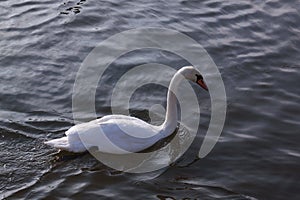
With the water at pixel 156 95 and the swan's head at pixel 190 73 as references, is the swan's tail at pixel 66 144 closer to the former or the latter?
the water at pixel 156 95

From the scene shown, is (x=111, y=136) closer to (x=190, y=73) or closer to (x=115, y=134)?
(x=115, y=134)

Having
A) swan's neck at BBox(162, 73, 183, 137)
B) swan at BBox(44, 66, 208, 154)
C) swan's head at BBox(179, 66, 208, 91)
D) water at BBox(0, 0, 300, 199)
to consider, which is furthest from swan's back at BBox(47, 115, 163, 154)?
swan's head at BBox(179, 66, 208, 91)

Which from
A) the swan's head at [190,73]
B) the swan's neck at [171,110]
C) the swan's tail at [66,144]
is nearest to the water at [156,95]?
the swan's tail at [66,144]

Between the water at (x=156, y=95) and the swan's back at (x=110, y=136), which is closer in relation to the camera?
the water at (x=156, y=95)

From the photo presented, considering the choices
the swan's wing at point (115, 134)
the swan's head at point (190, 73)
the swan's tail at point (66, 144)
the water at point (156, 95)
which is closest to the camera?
the water at point (156, 95)

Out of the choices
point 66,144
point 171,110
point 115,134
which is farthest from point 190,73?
point 66,144

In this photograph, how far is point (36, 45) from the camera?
13.4 meters

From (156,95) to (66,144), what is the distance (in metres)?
2.65

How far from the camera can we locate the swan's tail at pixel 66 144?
9578 millimetres

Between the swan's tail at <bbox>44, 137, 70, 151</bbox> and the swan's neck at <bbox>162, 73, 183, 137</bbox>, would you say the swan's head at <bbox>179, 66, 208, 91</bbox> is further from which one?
the swan's tail at <bbox>44, 137, 70, 151</bbox>

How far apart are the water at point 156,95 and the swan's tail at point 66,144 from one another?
24 cm

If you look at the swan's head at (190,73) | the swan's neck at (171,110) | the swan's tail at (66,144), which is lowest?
the swan's tail at (66,144)

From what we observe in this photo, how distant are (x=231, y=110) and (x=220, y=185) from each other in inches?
89.6

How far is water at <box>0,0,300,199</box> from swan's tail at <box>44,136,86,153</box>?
0.78ft
